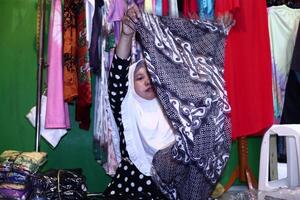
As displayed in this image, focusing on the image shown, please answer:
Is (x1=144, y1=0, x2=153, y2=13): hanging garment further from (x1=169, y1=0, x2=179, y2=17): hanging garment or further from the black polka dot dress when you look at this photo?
the black polka dot dress

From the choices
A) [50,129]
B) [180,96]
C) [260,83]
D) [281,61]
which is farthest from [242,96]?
[50,129]

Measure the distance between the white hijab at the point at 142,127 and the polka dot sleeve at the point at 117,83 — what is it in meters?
0.02

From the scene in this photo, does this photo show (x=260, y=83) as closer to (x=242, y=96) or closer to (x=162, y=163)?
(x=242, y=96)

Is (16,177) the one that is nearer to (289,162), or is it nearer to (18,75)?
(18,75)

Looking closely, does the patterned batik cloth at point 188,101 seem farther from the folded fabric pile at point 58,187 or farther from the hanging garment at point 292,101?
the hanging garment at point 292,101

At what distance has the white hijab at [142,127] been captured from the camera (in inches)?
67.8

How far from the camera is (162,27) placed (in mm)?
1479

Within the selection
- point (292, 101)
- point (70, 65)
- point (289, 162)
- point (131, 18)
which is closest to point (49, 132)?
point (70, 65)

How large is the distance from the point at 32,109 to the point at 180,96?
3.40 feet

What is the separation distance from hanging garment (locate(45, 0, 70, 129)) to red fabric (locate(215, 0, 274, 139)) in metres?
0.85

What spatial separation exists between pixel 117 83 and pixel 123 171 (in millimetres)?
419

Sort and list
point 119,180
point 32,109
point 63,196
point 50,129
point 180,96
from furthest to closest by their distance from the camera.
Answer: point 32,109 < point 50,129 < point 119,180 < point 63,196 < point 180,96

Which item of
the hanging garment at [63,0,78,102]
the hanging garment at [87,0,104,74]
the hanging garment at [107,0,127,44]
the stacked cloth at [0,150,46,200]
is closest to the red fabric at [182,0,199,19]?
the hanging garment at [107,0,127,44]

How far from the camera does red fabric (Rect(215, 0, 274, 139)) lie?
72.6 inches
